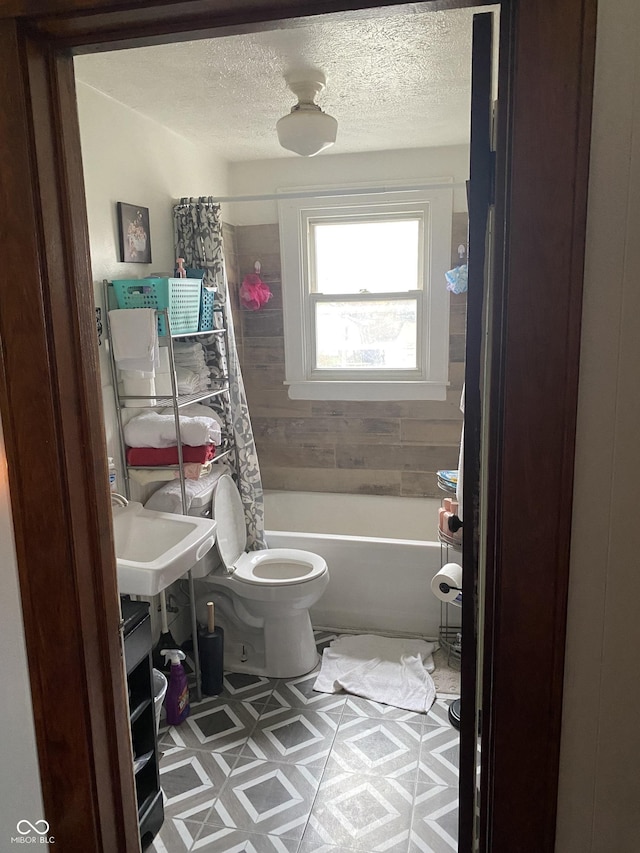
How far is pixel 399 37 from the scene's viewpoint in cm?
197

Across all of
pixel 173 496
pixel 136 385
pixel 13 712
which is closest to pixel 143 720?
pixel 13 712

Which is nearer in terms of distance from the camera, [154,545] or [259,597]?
[154,545]

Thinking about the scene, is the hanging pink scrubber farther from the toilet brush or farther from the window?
the toilet brush

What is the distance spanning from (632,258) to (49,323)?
0.95m

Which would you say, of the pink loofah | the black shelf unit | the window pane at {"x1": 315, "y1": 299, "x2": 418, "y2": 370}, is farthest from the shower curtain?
the black shelf unit

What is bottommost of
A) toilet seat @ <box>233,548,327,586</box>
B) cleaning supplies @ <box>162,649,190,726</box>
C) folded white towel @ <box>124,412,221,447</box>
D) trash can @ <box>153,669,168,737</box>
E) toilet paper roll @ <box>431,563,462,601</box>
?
cleaning supplies @ <box>162,649,190,726</box>

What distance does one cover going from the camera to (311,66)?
2.20m

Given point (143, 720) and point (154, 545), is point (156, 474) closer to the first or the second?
point (154, 545)

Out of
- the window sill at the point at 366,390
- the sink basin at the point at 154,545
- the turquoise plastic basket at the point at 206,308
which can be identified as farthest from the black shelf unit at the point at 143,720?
the window sill at the point at 366,390

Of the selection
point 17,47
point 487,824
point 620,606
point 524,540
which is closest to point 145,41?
point 17,47

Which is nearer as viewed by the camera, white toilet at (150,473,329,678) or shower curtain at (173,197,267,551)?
white toilet at (150,473,329,678)

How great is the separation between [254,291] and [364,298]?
65 cm

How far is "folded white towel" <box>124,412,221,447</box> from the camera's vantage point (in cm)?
261

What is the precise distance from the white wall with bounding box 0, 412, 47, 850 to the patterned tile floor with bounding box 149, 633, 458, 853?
791 millimetres
